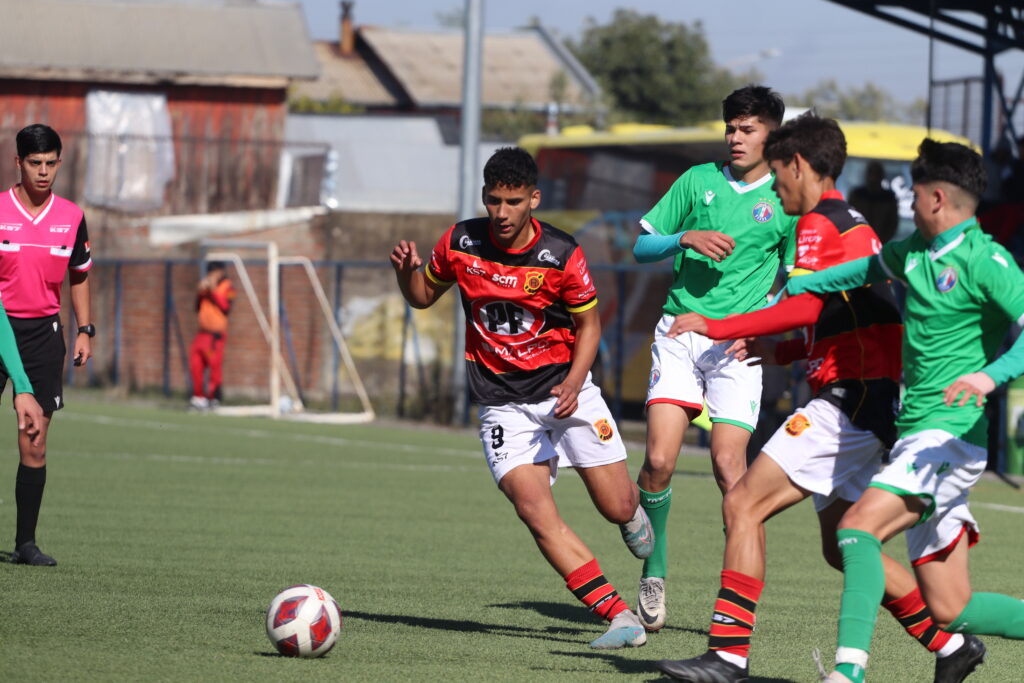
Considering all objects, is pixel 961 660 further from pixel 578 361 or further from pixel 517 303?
pixel 517 303

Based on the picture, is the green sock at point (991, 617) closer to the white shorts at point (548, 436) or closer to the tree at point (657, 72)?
the white shorts at point (548, 436)

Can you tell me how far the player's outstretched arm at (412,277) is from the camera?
6.96m

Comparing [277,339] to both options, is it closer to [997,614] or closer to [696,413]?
[696,413]

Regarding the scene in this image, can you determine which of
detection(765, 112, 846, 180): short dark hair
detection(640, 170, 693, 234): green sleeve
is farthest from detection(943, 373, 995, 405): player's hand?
detection(640, 170, 693, 234): green sleeve

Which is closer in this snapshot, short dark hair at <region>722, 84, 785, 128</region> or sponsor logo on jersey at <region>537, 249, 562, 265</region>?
sponsor logo on jersey at <region>537, 249, 562, 265</region>

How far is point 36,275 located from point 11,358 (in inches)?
34.8

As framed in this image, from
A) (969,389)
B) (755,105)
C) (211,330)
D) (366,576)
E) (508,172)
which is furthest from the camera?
(211,330)

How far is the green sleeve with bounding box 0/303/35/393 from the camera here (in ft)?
25.5

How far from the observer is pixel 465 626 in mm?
7266

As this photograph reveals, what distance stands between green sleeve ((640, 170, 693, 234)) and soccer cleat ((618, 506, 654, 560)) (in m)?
1.37

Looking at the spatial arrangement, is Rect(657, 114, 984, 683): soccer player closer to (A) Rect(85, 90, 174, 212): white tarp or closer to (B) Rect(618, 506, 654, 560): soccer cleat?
(B) Rect(618, 506, 654, 560): soccer cleat

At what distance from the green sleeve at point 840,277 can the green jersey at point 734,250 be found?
1658mm

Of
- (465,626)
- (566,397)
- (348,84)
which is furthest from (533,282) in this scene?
(348,84)

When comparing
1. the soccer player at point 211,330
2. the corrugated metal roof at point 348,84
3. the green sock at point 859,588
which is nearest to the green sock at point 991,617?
the green sock at point 859,588
